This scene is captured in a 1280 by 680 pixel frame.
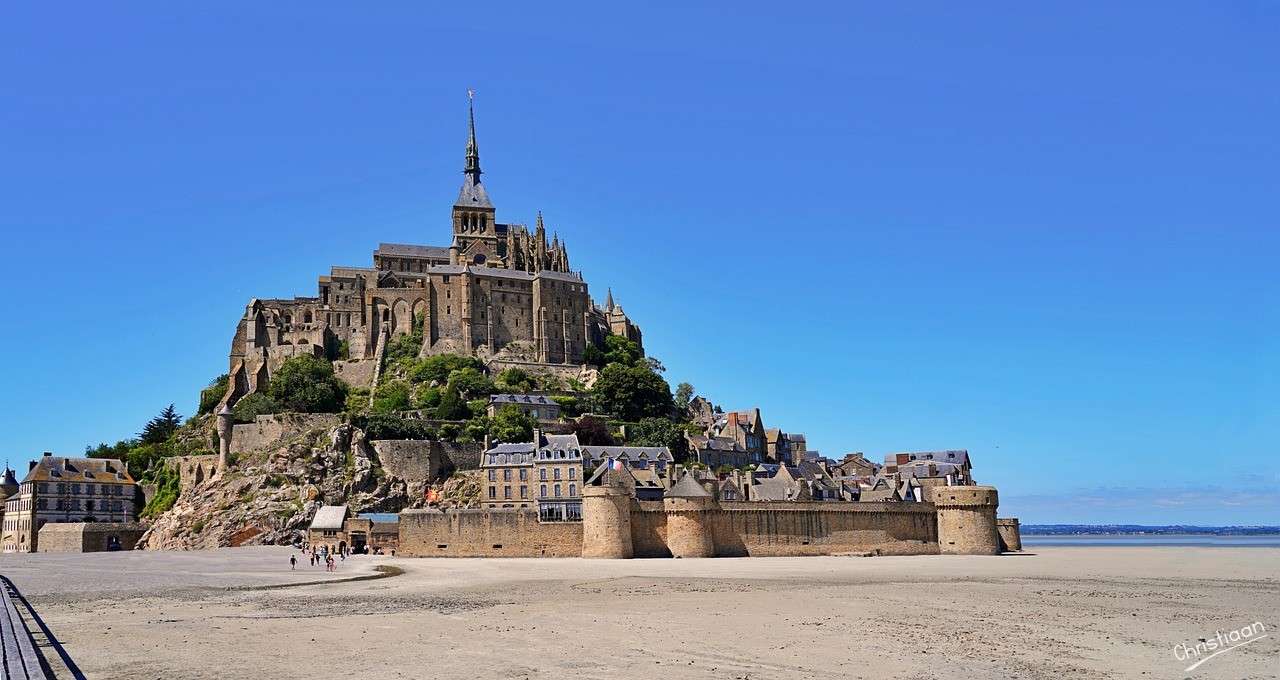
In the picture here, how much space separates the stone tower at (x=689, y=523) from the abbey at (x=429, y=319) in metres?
37.1

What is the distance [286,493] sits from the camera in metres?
62.8

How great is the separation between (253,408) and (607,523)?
34.0 meters

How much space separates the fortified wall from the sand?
528 centimetres

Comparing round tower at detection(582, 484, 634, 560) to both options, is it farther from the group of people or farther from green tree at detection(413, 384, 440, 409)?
green tree at detection(413, 384, 440, 409)

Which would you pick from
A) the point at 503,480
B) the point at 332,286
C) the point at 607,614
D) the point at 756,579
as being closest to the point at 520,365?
the point at 332,286

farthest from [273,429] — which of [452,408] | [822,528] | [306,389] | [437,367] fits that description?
[822,528]

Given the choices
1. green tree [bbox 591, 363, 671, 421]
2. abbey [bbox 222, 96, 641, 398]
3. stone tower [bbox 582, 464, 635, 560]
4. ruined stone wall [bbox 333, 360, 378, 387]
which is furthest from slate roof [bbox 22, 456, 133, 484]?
stone tower [bbox 582, 464, 635, 560]

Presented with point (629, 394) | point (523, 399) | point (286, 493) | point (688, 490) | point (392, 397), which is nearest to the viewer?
point (688, 490)

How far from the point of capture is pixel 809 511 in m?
56.2

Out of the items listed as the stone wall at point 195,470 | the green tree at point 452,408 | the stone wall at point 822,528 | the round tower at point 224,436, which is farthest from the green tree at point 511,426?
the stone wall at point 822,528

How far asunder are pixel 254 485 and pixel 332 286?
101 feet

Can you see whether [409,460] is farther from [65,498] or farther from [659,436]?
[65,498]

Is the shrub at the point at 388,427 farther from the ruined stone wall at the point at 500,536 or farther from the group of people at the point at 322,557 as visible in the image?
the ruined stone wall at the point at 500,536

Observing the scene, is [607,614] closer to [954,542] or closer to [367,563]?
[367,563]
